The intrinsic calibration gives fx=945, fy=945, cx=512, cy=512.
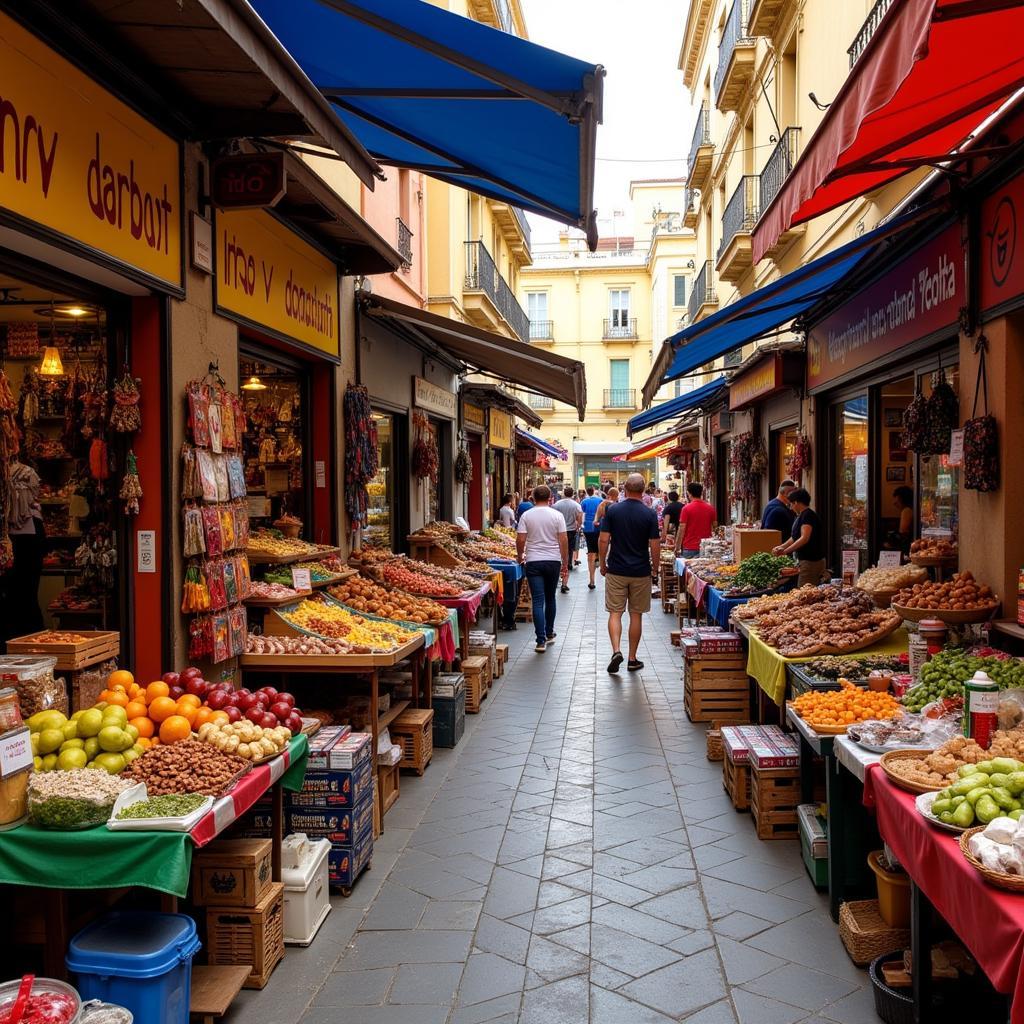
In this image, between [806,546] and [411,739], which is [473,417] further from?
[411,739]

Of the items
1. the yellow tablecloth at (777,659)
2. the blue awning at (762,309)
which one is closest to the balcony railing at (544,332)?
the blue awning at (762,309)

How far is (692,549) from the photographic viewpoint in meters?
14.5

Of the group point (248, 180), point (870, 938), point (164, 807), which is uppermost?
point (248, 180)

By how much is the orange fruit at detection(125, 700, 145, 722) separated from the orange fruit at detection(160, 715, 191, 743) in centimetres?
12

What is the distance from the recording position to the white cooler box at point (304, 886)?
14.0 feet

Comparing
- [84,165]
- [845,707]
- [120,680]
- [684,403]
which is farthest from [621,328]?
[120,680]

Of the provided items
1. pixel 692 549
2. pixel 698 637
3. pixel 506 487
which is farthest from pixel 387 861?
pixel 506 487

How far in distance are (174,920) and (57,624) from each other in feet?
9.30

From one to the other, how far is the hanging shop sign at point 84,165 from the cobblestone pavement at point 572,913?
3.32 meters

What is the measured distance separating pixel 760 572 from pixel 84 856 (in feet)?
24.8

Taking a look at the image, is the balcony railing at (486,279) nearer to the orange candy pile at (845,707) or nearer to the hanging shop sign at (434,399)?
the hanging shop sign at (434,399)

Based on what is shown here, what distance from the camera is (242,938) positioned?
3.89 meters

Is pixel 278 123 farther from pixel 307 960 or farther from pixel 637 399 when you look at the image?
pixel 637 399

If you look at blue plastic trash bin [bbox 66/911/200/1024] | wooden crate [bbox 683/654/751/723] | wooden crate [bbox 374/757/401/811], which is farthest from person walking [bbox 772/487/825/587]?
blue plastic trash bin [bbox 66/911/200/1024]
